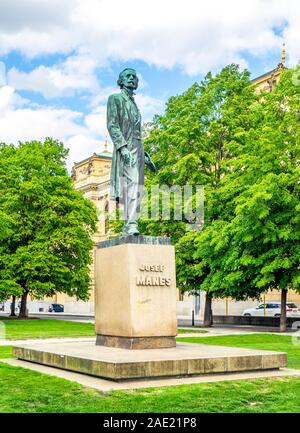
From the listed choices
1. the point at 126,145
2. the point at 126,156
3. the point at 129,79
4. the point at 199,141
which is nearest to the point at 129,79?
the point at 129,79

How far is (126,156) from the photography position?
14008mm

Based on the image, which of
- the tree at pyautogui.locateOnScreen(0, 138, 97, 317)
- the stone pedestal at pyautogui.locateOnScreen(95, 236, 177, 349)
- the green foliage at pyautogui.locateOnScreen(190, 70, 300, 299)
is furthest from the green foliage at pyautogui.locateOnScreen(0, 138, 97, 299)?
the stone pedestal at pyautogui.locateOnScreen(95, 236, 177, 349)

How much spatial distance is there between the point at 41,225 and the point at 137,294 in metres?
30.2

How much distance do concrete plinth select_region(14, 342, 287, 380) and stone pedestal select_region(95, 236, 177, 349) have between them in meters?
0.33

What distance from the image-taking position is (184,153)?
35125 mm

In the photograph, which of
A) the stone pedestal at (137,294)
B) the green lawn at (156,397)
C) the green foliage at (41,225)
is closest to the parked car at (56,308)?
the green foliage at (41,225)

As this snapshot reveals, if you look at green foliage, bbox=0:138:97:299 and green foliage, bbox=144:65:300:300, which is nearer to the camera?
green foliage, bbox=144:65:300:300

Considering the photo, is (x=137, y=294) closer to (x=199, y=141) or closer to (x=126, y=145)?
(x=126, y=145)

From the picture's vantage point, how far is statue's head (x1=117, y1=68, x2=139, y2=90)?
573 inches

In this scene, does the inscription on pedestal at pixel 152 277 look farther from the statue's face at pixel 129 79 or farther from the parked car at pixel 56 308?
the parked car at pixel 56 308

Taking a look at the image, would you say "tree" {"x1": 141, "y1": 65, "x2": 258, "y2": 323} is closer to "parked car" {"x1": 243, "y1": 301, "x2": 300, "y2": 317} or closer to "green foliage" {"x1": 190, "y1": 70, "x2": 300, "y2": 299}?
"green foliage" {"x1": 190, "y1": 70, "x2": 300, "y2": 299}

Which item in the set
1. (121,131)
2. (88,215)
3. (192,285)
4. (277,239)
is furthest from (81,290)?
(121,131)

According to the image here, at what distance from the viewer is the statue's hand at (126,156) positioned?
14.0 m

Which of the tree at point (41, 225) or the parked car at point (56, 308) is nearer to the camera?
the tree at point (41, 225)
